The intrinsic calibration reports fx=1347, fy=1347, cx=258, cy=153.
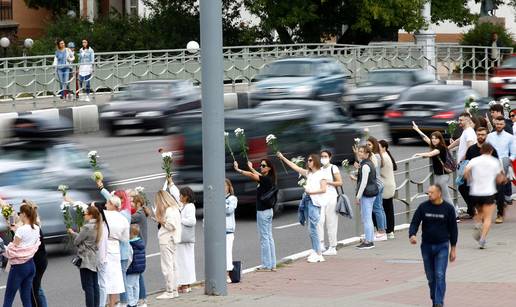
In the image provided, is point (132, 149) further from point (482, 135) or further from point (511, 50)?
point (511, 50)

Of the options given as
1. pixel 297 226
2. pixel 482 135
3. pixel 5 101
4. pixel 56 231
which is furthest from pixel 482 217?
pixel 5 101

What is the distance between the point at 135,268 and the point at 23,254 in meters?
1.48

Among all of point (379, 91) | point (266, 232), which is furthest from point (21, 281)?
point (379, 91)

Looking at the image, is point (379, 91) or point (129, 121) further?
point (379, 91)

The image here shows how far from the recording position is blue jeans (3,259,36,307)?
48.0ft

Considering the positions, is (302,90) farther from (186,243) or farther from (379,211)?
(186,243)

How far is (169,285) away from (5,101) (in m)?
23.7

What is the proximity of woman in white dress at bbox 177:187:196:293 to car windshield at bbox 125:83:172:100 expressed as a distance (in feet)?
68.8

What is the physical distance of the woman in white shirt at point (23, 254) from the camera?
1452 cm

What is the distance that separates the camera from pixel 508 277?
17328 mm

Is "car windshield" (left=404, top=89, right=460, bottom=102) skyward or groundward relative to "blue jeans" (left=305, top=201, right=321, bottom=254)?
skyward

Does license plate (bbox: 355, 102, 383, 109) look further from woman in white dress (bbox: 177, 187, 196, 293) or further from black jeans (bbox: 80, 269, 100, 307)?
black jeans (bbox: 80, 269, 100, 307)

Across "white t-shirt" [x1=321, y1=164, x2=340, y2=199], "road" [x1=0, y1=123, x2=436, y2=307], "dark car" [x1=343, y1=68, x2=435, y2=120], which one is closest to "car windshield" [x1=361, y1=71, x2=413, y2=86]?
"dark car" [x1=343, y1=68, x2=435, y2=120]

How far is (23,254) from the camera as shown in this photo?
14531 mm
